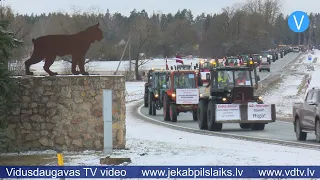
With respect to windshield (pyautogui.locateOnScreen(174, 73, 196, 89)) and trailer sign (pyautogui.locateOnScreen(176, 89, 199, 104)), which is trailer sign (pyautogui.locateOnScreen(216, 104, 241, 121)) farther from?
windshield (pyautogui.locateOnScreen(174, 73, 196, 89))

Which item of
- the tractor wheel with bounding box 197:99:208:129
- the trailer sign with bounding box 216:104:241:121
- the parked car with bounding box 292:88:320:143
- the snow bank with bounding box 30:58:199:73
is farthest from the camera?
the snow bank with bounding box 30:58:199:73

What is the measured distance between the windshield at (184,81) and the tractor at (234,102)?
6.11 m

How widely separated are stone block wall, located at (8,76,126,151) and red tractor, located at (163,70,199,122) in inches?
631

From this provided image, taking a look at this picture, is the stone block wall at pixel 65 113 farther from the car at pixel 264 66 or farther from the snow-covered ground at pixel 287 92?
the car at pixel 264 66

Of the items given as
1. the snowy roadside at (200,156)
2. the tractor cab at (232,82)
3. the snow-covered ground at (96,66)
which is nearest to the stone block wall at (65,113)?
the snowy roadside at (200,156)

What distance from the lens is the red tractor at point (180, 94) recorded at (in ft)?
106

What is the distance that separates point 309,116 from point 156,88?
17679 mm

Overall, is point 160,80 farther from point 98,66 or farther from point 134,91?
point 98,66

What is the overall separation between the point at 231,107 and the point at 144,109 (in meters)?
20.2

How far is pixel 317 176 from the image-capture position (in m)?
10.9

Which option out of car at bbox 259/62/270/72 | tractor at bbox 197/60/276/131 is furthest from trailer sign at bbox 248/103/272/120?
car at bbox 259/62/270/72

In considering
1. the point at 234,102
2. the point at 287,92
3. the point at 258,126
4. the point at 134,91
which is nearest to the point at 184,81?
the point at 258,126

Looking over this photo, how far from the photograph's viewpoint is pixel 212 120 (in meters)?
25.1

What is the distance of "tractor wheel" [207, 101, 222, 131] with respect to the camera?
82.4ft
